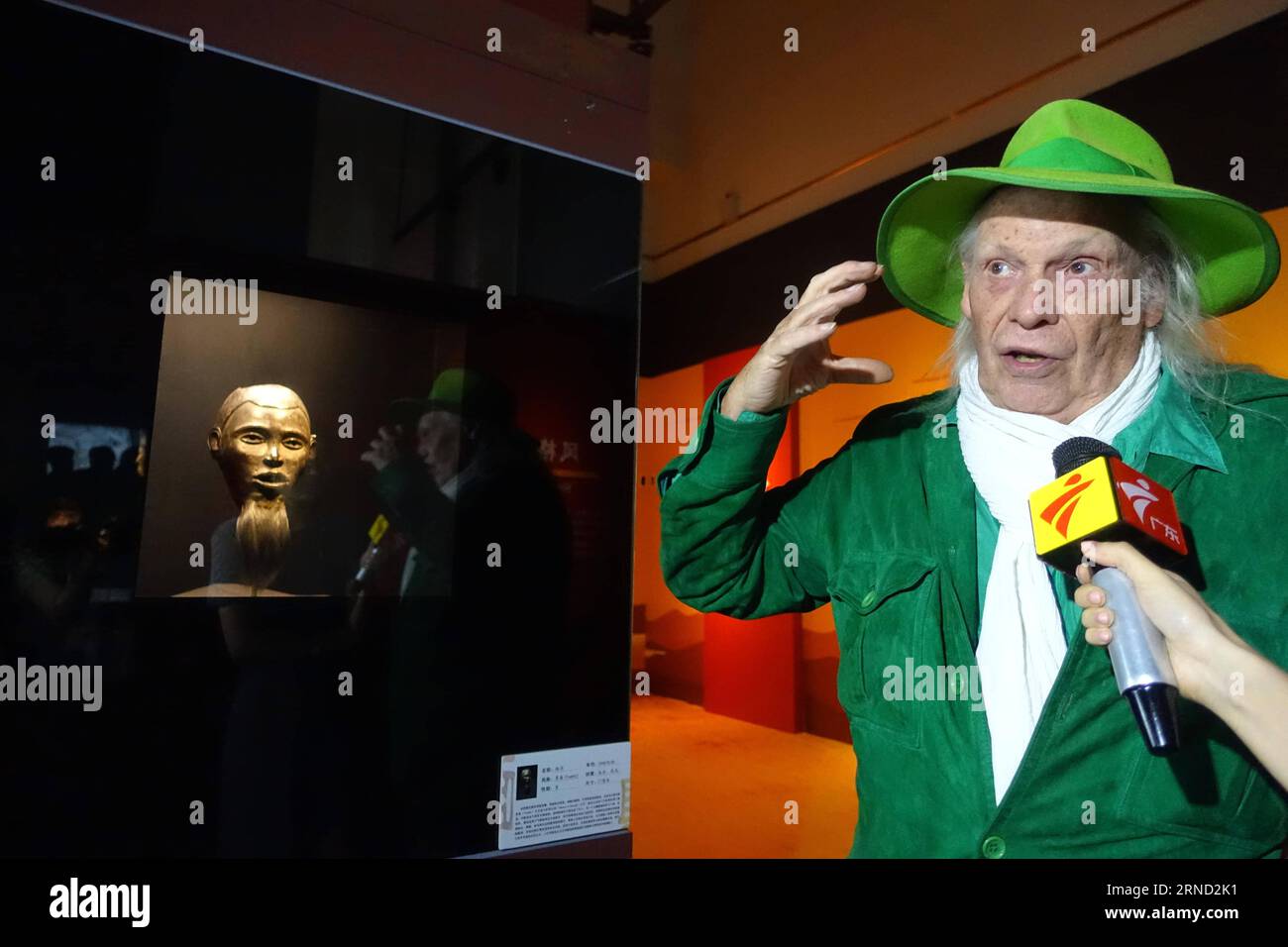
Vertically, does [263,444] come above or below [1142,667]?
above

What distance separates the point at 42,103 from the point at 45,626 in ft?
2.68

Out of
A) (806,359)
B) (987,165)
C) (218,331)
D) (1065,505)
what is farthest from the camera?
Result: (987,165)

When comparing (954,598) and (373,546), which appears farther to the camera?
(373,546)

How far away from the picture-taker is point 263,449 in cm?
132

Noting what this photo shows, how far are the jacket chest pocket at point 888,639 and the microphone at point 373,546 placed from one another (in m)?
0.85

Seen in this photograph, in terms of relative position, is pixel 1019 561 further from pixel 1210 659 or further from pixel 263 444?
pixel 263 444

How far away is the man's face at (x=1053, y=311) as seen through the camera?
1.04 meters

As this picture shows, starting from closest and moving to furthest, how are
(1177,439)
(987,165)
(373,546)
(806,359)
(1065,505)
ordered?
(1065,505), (1177,439), (806,359), (373,546), (987,165)

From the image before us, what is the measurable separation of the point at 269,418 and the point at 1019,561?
1.23 metres

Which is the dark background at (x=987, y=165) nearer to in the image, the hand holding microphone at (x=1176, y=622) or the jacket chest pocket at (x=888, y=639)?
the jacket chest pocket at (x=888, y=639)

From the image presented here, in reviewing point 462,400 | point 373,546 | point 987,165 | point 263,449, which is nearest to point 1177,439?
point 462,400

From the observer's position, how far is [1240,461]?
957mm

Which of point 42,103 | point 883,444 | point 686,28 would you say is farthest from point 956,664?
point 686,28

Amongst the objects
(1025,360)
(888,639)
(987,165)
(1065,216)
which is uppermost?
(987,165)
